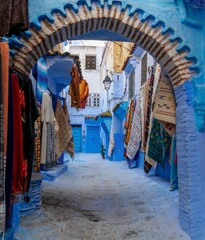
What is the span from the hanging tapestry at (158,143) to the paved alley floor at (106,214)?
2.43ft

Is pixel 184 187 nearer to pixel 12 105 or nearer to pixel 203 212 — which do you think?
pixel 203 212

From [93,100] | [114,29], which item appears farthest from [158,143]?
[93,100]

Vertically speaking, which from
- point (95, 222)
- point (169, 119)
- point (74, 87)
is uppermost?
point (74, 87)

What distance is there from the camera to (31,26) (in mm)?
4090

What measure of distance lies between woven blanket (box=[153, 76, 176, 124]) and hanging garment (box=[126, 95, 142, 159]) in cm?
468

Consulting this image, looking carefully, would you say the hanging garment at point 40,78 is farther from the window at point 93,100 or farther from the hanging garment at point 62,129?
the window at point 93,100

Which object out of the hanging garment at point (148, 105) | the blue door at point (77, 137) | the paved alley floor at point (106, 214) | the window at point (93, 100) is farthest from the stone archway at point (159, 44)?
the window at point (93, 100)

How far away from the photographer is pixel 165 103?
500cm

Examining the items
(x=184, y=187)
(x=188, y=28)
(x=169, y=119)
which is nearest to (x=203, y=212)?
(x=184, y=187)

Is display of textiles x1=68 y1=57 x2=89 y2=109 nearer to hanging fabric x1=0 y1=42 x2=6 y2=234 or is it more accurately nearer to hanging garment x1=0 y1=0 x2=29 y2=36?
hanging garment x1=0 y1=0 x2=29 y2=36

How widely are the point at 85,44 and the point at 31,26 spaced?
25.7m

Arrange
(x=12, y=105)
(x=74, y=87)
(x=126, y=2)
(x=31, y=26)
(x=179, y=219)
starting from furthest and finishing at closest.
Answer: (x=74, y=87)
(x=179, y=219)
(x=126, y=2)
(x=31, y=26)
(x=12, y=105)

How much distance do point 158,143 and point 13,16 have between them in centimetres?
481

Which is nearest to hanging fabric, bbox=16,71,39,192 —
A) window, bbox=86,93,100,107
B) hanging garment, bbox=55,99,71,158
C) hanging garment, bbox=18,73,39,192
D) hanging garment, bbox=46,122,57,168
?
hanging garment, bbox=18,73,39,192
